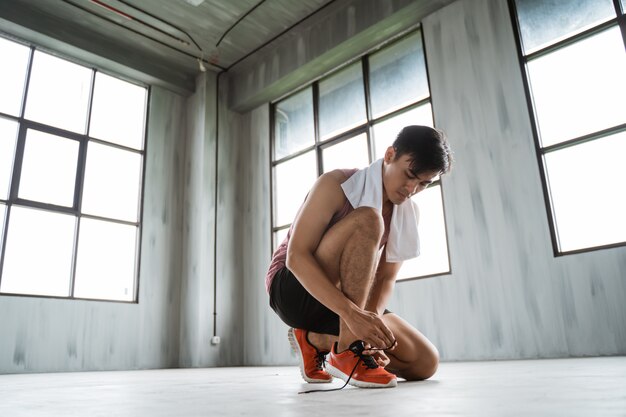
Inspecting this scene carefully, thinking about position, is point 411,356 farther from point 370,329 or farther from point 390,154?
point 390,154

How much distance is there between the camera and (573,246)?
2918 mm

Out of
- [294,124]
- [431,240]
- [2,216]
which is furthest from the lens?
[294,124]

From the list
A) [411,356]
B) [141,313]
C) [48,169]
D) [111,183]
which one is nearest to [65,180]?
[48,169]

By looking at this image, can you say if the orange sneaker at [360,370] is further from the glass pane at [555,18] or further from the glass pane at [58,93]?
the glass pane at [58,93]

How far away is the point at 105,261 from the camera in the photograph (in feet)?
14.0

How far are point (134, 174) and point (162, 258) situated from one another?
0.83 meters

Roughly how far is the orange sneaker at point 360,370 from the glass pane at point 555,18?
2.78 meters

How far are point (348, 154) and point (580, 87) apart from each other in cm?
182

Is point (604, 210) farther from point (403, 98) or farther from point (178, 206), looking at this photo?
point (178, 206)

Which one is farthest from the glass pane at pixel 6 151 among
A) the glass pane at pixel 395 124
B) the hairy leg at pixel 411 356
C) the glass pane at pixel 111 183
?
the hairy leg at pixel 411 356

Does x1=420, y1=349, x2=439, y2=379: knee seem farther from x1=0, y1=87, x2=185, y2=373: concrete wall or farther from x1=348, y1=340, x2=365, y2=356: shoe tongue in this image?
x1=0, y1=87, x2=185, y2=373: concrete wall

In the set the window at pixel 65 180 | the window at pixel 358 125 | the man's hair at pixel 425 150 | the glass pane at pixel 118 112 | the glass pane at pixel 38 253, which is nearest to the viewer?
the man's hair at pixel 425 150

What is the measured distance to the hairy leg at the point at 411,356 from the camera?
1.59 meters

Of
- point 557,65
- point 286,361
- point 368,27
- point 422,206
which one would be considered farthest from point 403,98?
point 286,361
